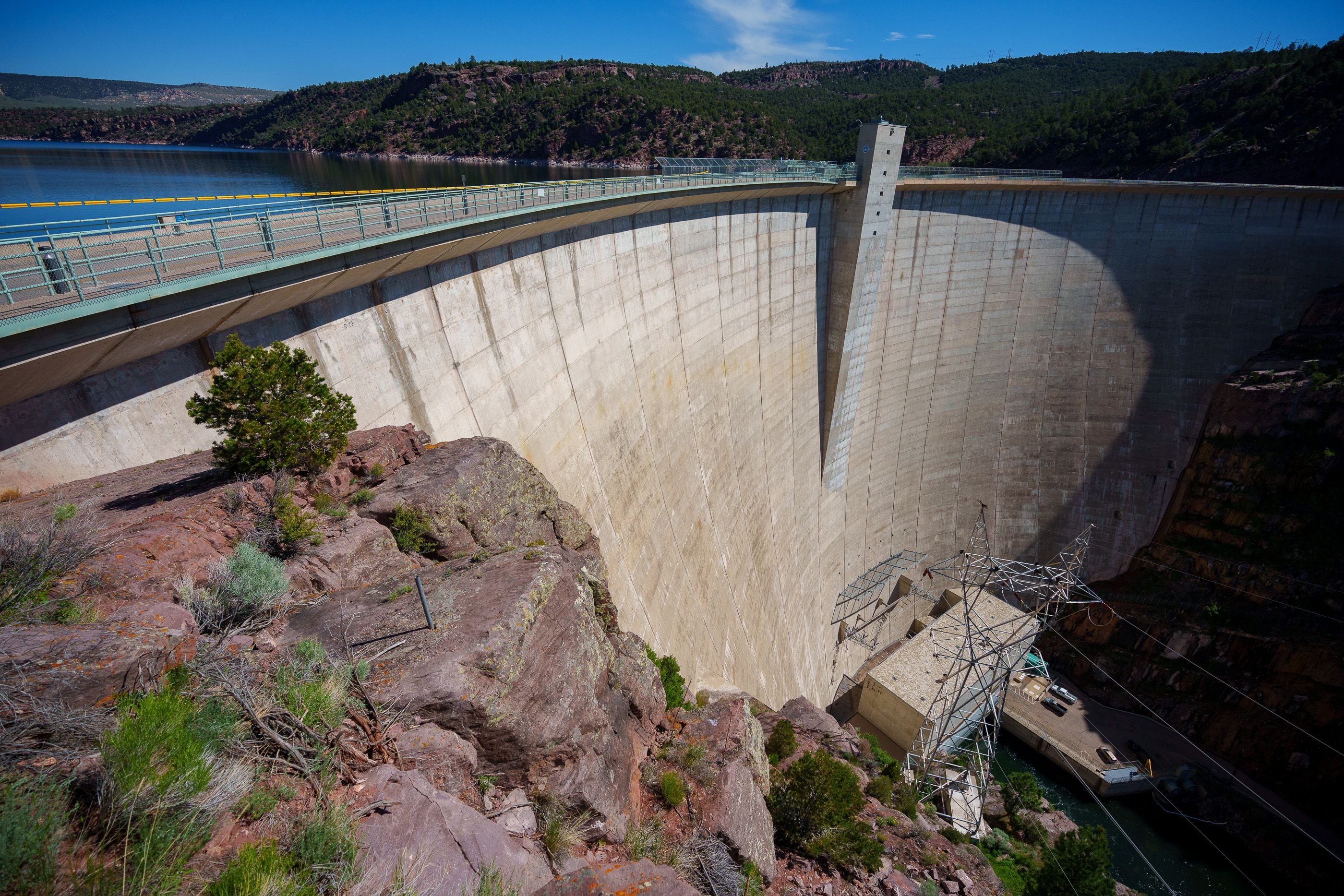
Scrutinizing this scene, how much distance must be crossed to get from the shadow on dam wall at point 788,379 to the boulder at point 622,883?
7.08 meters

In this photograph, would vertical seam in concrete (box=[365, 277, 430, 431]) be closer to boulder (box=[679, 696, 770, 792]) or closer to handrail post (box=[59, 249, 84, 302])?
handrail post (box=[59, 249, 84, 302])

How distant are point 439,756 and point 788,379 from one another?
20.0m

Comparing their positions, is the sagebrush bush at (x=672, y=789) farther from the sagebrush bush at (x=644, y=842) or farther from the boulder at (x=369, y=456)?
the boulder at (x=369, y=456)

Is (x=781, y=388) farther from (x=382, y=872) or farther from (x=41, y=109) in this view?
(x=41, y=109)

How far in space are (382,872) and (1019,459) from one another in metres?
34.4

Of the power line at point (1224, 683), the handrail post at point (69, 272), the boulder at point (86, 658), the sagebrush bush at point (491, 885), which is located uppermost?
the handrail post at point (69, 272)

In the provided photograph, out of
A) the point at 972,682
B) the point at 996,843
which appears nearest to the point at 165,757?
the point at 996,843

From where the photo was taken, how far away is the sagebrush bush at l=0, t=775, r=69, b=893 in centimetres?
319

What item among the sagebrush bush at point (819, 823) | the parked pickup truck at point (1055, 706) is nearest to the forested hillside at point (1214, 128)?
the parked pickup truck at point (1055, 706)

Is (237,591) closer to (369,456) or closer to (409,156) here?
(369,456)

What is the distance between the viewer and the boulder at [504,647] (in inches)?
240

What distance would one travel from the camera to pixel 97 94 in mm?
131500

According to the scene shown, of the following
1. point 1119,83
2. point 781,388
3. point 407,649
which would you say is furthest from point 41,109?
point 1119,83

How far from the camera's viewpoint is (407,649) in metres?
6.22
